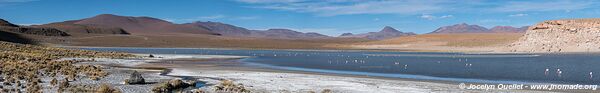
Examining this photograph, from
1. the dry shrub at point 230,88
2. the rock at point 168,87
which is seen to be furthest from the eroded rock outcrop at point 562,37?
the rock at point 168,87

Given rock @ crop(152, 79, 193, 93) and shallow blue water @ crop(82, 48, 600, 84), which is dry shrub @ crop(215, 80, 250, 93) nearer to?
rock @ crop(152, 79, 193, 93)

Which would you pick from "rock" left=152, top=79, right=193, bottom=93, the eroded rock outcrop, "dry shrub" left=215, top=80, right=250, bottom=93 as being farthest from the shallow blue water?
the eroded rock outcrop

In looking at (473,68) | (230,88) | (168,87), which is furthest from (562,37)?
A: (168,87)

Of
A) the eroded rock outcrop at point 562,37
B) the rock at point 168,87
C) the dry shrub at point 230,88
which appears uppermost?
the eroded rock outcrop at point 562,37

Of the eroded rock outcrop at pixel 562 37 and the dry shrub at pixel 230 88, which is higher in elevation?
the eroded rock outcrop at pixel 562 37

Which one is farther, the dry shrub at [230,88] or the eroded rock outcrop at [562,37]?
the eroded rock outcrop at [562,37]

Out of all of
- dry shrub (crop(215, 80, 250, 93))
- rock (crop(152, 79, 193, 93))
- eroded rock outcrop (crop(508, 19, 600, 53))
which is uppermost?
eroded rock outcrop (crop(508, 19, 600, 53))

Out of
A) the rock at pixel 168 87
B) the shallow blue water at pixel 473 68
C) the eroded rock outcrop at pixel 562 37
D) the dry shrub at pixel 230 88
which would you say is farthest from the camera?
the eroded rock outcrop at pixel 562 37

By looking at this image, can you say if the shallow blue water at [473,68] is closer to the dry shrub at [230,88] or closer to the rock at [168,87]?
the dry shrub at [230,88]

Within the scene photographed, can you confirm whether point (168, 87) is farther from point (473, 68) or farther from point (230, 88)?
point (473, 68)

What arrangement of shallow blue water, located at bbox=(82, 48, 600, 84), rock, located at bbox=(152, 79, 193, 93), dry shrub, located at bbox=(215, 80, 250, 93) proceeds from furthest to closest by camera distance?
shallow blue water, located at bbox=(82, 48, 600, 84) < dry shrub, located at bbox=(215, 80, 250, 93) < rock, located at bbox=(152, 79, 193, 93)

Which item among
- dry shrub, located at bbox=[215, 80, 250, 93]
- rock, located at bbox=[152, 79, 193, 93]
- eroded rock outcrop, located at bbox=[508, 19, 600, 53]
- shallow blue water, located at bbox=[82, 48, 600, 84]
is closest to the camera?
rock, located at bbox=[152, 79, 193, 93]

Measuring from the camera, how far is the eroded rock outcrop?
77312mm

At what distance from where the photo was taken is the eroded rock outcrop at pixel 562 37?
7731 cm
